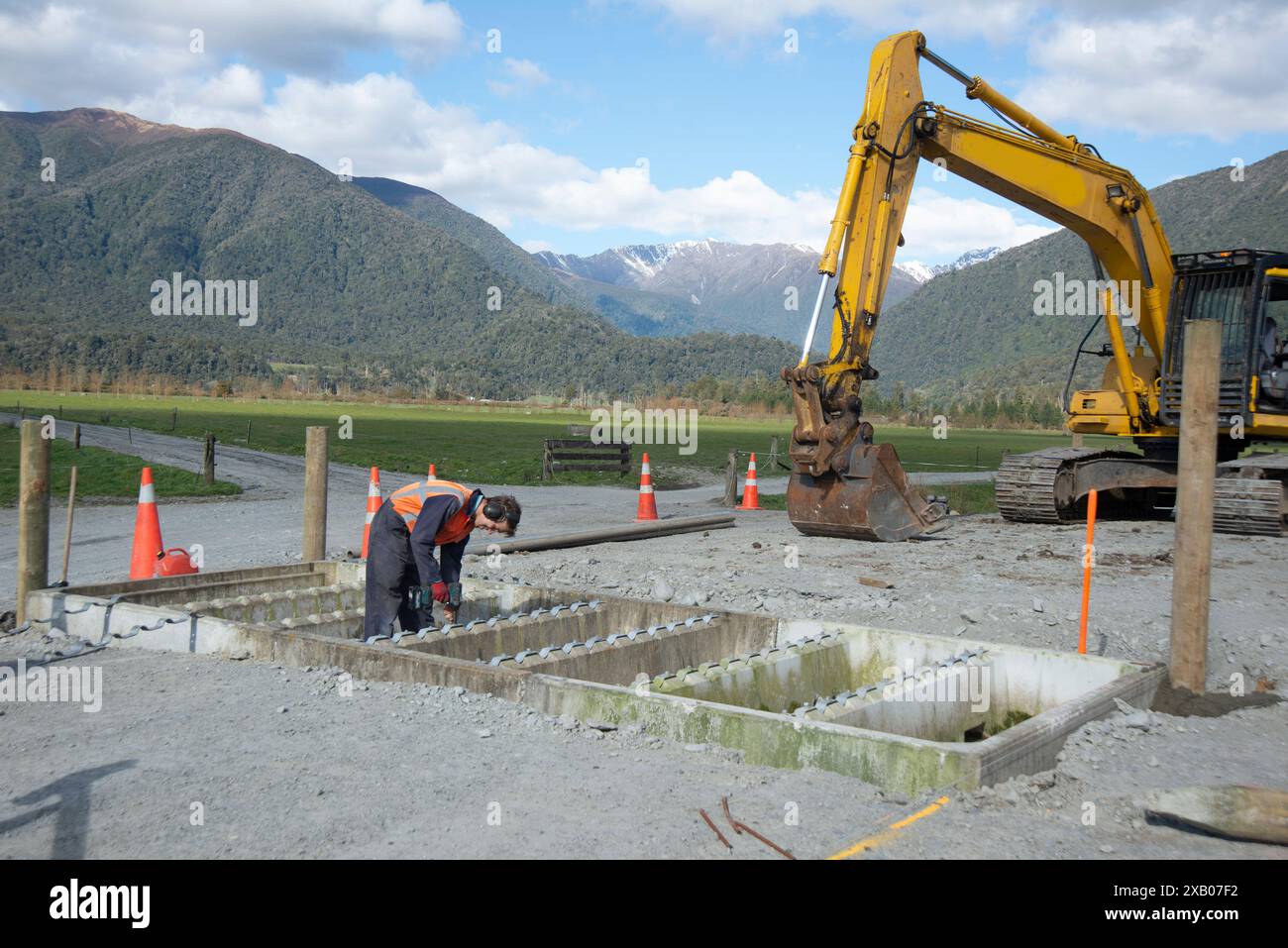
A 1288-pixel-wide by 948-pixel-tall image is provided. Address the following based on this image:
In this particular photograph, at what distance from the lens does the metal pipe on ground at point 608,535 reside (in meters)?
13.5

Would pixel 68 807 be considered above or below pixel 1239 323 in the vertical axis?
below

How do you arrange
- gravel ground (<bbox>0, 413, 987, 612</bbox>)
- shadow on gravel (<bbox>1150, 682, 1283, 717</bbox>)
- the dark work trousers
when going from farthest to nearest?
gravel ground (<bbox>0, 413, 987, 612</bbox>) < the dark work trousers < shadow on gravel (<bbox>1150, 682, 1283, 717</bbox>)

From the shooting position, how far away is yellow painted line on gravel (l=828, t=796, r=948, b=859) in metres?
4.51

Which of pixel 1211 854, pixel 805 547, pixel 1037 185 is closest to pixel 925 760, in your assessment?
pixel 1211 854

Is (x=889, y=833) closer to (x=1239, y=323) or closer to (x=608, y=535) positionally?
(x=608, y=535)

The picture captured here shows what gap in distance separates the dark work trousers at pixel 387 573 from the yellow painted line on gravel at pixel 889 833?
4.55m

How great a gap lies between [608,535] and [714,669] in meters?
7.60

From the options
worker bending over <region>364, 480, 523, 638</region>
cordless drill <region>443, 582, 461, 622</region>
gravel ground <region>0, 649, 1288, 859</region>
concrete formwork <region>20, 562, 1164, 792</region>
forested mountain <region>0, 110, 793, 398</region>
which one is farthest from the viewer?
forested mountain <region>0, 110, 793, 398</region>

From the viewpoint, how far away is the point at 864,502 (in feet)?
46.4

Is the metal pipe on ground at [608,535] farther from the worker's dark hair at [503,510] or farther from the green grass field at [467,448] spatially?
the green grass field at [467,448]

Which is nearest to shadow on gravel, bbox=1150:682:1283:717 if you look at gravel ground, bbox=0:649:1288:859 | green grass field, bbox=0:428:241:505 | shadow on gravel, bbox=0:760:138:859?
gravel ground, bbox=0:649:1288:859

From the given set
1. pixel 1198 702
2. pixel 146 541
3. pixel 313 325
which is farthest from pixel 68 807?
pixel 313 325

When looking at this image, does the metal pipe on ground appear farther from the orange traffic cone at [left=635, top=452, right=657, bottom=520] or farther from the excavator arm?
the excavator arm
